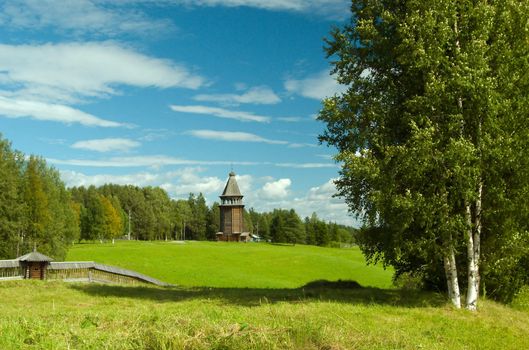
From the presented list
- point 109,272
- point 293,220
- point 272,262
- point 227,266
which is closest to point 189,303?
point 109,272

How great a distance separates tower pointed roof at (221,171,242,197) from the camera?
417 feet

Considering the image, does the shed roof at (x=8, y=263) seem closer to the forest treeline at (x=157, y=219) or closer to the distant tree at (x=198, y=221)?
the forest treeline at (x=157, y=219)

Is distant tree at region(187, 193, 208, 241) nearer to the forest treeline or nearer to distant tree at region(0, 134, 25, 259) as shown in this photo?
the forest treeline

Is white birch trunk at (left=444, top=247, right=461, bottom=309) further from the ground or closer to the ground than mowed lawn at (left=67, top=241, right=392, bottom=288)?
further from the ground

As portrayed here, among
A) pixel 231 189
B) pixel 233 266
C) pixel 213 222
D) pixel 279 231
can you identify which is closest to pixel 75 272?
pixel 233 266

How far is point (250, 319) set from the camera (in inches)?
485

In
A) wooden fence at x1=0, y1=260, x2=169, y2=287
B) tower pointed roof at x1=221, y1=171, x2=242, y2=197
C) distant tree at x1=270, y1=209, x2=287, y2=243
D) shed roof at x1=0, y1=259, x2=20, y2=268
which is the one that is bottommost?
wooden fence at x1=0, y1=260, x2=169, y2=287

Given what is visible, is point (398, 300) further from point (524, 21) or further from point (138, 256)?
point (138, 256)

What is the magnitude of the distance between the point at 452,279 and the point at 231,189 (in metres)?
109

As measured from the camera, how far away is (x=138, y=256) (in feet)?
288

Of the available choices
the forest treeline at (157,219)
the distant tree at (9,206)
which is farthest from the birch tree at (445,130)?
the forest treeline at (157,219)

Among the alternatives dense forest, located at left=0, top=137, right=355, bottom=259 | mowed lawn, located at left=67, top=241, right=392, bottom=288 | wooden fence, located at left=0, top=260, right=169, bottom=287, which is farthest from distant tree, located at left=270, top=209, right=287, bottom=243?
wooden fence, located at left=0, top=260, right=169, bottom=287

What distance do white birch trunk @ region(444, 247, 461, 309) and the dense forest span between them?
5.52m

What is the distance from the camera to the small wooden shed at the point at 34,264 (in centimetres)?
3653
